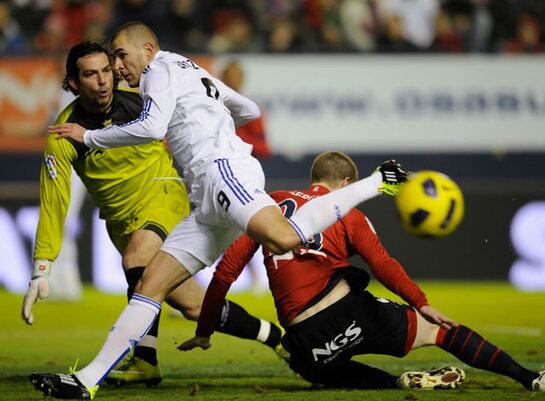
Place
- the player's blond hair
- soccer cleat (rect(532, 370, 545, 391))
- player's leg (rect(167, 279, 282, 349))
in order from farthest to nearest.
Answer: player's leg (rect(167, 279, 282, 349))
the player's blond hair
soccer cleat (rect(532, 370, 545, 391))

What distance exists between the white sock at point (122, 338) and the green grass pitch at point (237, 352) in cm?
36

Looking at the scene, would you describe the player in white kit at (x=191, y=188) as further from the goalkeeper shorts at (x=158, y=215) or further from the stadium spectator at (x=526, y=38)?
the stadium spectator at (x=526, y=38)

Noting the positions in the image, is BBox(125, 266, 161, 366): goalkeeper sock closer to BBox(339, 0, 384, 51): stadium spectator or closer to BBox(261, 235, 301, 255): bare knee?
BBox(261, 235, 301, 255): bare knee

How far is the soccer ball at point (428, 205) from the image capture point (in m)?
6.36

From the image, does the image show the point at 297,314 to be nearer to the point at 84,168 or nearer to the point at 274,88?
the point at 84,168

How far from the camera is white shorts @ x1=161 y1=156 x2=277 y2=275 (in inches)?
248

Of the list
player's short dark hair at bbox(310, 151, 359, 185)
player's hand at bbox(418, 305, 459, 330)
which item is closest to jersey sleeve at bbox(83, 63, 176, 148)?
player's short dark hair at bbox(310, 151, 359, 185)

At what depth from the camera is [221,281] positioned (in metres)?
6.58

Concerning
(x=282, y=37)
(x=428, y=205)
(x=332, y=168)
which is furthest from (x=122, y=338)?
(x=282, y=37)

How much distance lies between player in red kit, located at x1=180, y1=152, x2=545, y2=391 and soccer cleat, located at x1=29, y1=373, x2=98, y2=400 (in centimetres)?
71

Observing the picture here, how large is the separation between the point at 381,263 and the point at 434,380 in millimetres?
798

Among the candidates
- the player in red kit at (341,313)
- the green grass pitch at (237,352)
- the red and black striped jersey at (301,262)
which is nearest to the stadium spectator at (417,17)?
the green grass pitch at (237,352)

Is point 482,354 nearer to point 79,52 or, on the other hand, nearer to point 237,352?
point 79,52

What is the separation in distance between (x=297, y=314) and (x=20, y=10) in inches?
427
